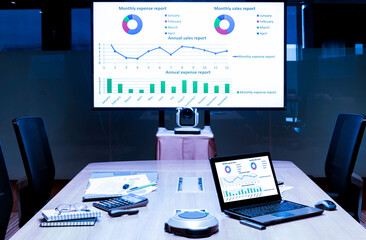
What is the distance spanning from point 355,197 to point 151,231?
52.8 inches

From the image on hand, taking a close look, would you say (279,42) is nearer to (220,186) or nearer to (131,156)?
(131,156)

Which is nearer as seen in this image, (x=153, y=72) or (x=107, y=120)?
(x=153, y=72)

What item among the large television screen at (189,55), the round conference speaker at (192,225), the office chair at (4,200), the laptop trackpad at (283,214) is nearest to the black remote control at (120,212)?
the round conference speaker at (192,225)

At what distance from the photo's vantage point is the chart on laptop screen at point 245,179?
1505mm

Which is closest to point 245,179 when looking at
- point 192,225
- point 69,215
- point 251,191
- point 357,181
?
point 251,191

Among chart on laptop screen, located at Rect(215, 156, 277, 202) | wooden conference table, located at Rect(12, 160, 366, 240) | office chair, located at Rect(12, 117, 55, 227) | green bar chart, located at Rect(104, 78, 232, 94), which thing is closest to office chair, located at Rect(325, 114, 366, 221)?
wooden conference table, located at Rect(12, 160, 366, 240)

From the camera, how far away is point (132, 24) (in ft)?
12.3

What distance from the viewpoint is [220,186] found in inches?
58.3

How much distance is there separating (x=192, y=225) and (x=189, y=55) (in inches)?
108

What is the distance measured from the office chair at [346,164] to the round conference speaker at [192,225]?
1116mm

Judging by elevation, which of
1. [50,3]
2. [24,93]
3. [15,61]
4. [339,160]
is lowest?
[339,160]

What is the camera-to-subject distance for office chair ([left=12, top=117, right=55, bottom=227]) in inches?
81.2

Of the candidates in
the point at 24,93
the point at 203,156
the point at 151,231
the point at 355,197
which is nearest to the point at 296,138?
the point at 203,156

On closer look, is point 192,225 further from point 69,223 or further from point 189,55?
point 189,55
